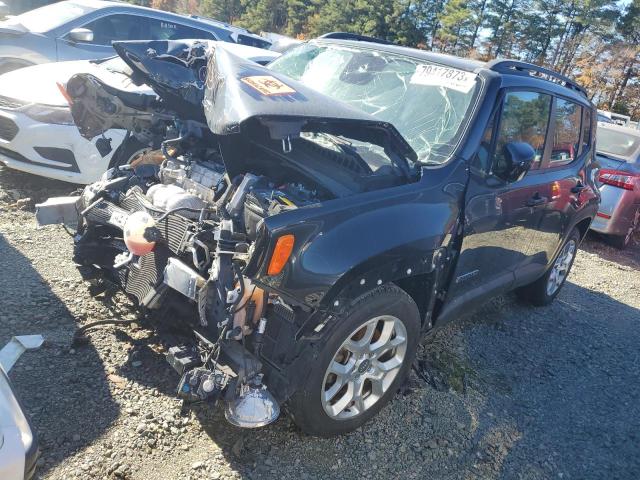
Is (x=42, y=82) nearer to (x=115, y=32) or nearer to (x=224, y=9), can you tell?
(x=115, y=32)

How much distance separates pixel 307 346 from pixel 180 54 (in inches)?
85.9

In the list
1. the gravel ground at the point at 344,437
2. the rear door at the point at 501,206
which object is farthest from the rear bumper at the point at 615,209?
the rear door at the point at 501,206

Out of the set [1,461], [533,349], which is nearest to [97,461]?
[1,461]

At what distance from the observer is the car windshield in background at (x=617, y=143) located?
299 inches

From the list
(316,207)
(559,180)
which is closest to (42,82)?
(316,207)

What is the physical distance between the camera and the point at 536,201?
3.71m

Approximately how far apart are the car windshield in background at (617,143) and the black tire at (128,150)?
6650 mm

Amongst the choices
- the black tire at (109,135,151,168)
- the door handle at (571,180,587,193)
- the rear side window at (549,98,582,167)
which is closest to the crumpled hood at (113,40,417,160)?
the black tire at (109,135,151,168)

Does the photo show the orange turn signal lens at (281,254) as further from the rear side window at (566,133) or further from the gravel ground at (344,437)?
the rear side window at (566,133)

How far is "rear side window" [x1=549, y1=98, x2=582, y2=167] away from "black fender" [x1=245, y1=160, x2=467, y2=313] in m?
1.61

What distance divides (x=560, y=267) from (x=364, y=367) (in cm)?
313

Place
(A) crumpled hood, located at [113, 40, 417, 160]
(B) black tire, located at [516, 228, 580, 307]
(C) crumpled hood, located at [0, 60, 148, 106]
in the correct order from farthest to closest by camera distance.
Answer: (C) crumpled hood, located at [0, 60, 148, 106] → (B) black tire, located at [516, 228, 580, 307] → (A) crumpled hood, located at [113, 40, 417, 160]

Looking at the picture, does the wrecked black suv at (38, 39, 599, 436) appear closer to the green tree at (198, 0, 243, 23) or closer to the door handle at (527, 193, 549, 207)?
the door handle at (527, 193, 549, 207)

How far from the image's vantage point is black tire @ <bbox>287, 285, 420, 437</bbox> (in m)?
2.46
